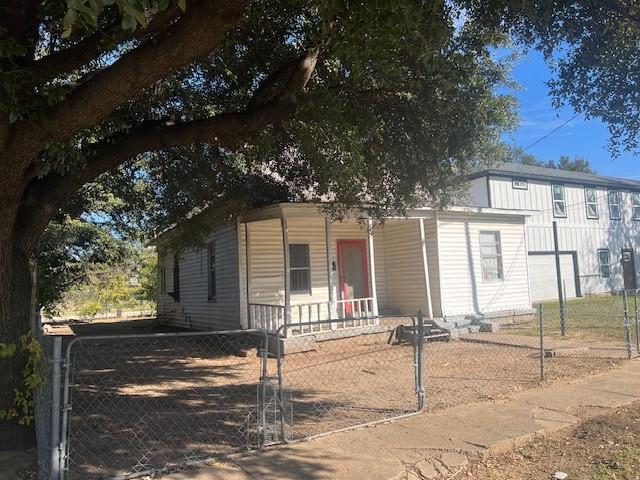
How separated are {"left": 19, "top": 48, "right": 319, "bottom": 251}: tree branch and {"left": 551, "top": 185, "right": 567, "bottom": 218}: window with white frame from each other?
2282 centimetres

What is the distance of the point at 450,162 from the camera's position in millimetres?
8789

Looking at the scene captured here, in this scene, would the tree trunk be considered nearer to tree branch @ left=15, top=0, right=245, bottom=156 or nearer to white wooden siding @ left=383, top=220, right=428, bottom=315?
tree branch @ left=15, top=0, right=245, bottom=156

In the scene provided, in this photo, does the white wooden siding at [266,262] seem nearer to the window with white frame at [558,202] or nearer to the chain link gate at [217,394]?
the chain link gate at [217,394]

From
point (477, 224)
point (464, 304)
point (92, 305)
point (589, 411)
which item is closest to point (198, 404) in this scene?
point (589, 411)

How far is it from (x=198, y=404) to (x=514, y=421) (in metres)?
4.03

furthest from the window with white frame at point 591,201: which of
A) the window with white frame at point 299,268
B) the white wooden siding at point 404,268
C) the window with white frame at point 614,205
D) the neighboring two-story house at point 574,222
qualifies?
the window with white frame at point 299,268

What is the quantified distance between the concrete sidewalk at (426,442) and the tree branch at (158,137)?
9.93 feet

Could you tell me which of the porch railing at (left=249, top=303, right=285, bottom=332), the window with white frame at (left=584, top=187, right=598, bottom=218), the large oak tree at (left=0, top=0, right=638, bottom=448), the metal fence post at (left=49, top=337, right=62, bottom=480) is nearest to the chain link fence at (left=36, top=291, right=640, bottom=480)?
the metal fence post at (left=49, top=337, right=62, bottom=480)

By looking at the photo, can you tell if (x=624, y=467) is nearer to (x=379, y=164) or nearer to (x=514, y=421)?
(x=514, y=421)

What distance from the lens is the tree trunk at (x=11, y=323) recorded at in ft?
16.4

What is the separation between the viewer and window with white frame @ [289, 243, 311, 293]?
14.3 metres

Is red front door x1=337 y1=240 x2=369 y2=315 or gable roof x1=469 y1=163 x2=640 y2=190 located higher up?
gable roof x1=469 y1=163 x2=640 y2=190

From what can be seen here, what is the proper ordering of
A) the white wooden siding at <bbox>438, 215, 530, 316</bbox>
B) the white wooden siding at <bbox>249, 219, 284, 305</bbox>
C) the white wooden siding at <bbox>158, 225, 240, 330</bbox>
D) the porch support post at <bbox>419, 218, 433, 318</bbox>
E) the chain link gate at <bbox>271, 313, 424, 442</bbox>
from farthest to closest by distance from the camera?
the white wooden siding at <bbox>438, 215, 530, 316</bbox>, the porch support post at <bbox>419, 218, 433, 318</bbox>, the white wooden siding at <bbox>158, 225, 240, 330</bbox>, the white wooden siding at <bbox>249, 219, 284, 305</bbox>, the chain link gate at <bbox>271, 313, 424, 442</bbox>

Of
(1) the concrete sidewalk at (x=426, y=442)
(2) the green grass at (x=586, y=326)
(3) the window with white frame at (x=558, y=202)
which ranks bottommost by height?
(1) the concrete sidewalk at (x=426, y=442)
